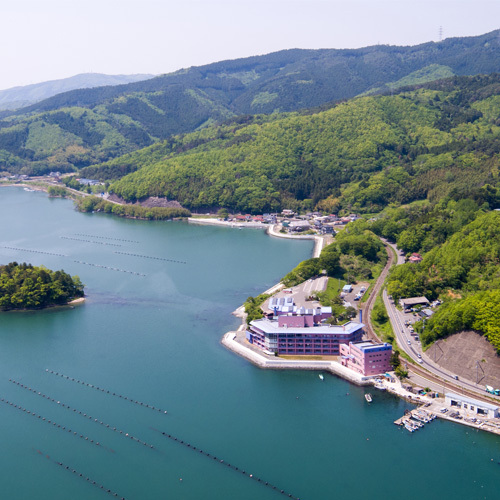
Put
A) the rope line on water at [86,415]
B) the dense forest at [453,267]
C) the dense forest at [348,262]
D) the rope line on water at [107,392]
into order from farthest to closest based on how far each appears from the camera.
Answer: the dense forest at [348,262]
the dense forest at [453,267]
the rope line on water at [107,392]
the rope line on water at [86,415]

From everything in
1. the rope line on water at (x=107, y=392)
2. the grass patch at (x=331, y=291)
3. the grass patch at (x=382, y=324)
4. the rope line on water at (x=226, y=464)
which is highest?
the grass patch at (x=331, y=291)

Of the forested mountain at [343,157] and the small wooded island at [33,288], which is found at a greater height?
the forested mountain at [343,157]

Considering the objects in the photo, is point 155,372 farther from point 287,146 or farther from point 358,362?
point 287,146

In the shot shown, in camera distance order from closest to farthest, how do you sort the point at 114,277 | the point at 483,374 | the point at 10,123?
the point at 483,374, the point at 114,277, the point at 10,123

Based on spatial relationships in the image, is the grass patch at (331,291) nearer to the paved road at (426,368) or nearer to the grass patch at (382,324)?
the grass patch at (382,324)

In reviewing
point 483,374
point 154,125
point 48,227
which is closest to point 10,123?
point 154,125

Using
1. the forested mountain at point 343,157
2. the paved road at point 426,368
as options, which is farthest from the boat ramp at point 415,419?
the forested mountain at point 343,157

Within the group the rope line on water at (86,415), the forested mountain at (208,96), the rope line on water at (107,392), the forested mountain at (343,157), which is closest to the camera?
the rope line on water at (86,415)
